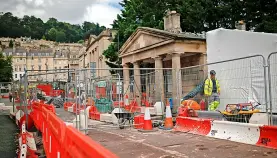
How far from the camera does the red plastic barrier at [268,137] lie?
5.73 m

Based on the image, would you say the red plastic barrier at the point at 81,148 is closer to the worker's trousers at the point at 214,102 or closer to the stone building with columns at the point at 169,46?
the worker's trousers at the point at 214,102

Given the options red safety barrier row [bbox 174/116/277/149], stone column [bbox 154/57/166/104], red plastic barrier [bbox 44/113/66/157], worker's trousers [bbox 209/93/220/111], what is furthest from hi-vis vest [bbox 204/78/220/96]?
red plastic barrier [bbox 44/113/66/157]

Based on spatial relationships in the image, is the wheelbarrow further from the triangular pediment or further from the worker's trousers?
the triangular pediment

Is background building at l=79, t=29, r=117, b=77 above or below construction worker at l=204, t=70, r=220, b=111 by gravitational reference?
above

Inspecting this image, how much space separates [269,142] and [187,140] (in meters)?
1.95

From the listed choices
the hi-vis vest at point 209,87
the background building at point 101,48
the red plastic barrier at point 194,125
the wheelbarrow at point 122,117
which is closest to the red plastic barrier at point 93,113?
the wheelbarrow at point 122,117

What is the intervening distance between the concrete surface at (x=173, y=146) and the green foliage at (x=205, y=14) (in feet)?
48.8

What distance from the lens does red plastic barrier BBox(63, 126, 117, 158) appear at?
189 centimetres

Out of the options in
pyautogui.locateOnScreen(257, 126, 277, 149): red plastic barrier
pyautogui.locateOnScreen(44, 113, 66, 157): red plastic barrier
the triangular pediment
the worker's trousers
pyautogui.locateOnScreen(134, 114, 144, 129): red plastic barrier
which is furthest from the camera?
the triangular pediment

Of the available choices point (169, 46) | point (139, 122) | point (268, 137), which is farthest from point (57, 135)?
point (169, 46)

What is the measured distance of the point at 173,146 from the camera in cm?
626

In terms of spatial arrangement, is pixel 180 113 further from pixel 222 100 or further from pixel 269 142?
pixel 269 142

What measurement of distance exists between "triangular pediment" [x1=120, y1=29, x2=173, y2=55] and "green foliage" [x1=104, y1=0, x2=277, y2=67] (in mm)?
4361

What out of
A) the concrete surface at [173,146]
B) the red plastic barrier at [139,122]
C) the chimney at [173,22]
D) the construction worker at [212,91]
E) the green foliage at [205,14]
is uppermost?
the green foliage at [205,14]
